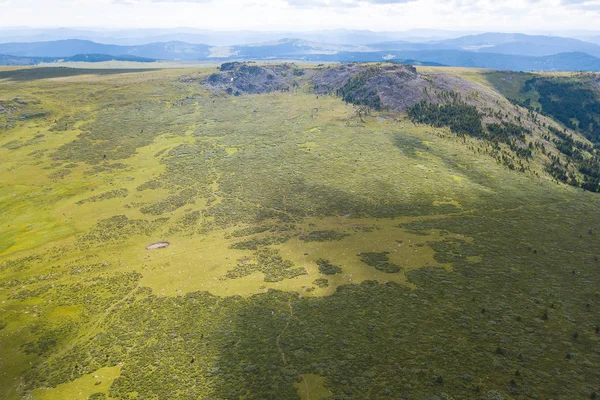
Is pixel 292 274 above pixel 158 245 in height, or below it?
below

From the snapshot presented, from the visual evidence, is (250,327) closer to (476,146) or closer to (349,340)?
(349,340)

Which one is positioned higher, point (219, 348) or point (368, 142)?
point (368, 142)

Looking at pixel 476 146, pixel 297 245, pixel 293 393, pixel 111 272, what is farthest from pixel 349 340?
pixel 476 146

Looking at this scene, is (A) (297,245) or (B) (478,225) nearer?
(A) (297,245)

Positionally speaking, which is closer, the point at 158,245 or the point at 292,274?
the point at 292,274

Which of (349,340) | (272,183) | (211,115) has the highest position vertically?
(211,115)

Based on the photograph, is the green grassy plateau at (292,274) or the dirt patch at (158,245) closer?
the green grassy plateau at (292,274)

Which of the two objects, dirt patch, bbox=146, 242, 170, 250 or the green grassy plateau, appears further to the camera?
dirt patch, bbox=146, 242, 170, 250

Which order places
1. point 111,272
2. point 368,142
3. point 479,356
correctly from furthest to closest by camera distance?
A: point 368,142
point 111,272
point 479,356
